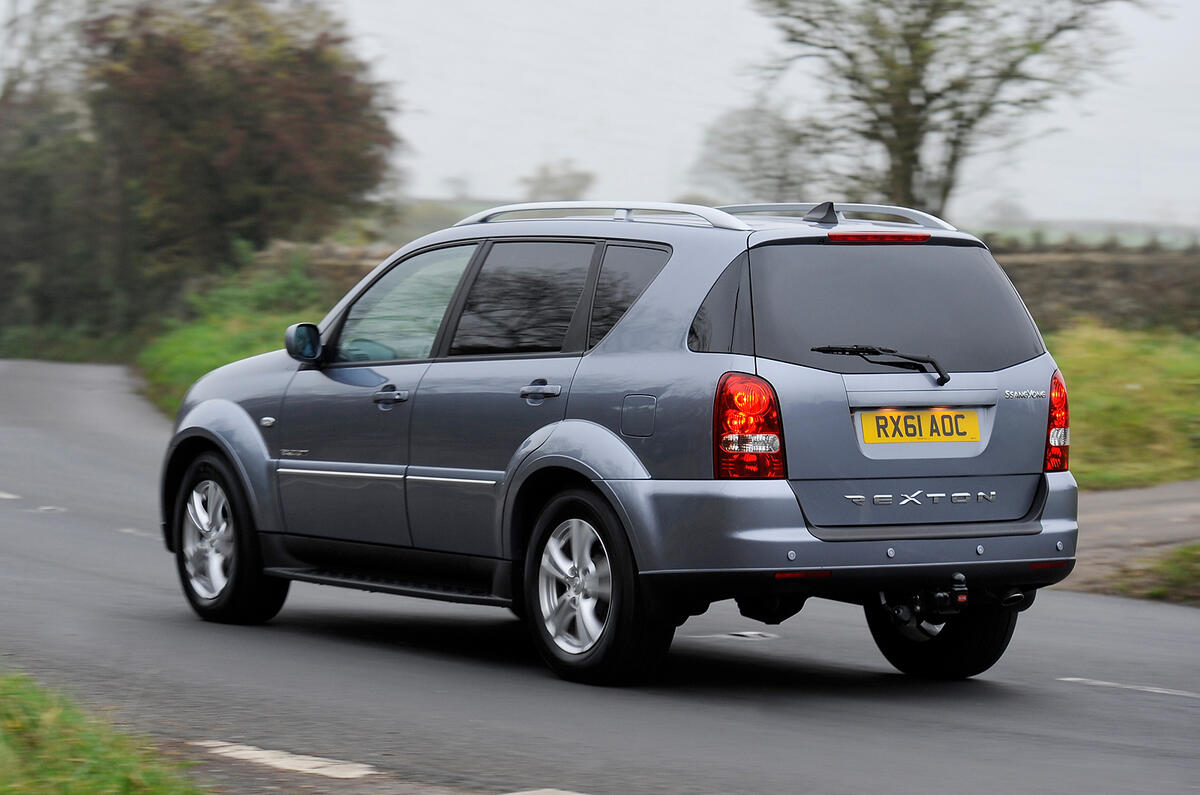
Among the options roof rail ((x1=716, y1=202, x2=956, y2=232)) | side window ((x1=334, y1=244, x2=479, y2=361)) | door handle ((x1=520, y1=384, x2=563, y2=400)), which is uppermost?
roof rail ((x1=716, y1=202, x2=956, y2=232))

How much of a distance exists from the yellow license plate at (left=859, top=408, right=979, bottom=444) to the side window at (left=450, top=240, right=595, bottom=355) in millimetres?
1316

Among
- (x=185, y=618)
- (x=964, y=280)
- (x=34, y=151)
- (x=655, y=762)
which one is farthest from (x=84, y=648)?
(x=34, y=151)

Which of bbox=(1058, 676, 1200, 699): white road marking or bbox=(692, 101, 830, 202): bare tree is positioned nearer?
bbox=(1058, 676, 1200, 699): white road marking

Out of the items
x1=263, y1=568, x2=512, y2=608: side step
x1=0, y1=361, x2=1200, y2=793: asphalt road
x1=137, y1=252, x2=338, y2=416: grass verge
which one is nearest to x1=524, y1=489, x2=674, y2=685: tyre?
x1=0, y1=361, x2=1200, y2=793: asphalt road

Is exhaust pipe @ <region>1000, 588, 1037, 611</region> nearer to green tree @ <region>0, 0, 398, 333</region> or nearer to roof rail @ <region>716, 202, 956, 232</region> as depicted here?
roof rail @ <region>716, 202, 956, 232</region>

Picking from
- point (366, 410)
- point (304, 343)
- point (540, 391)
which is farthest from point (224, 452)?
point (540, 391)

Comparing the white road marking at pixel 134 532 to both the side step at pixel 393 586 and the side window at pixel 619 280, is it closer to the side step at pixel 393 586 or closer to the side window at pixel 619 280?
the side step at pixel 393 586


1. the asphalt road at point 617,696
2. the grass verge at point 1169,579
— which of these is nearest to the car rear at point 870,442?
the asphalt road at point 617,696

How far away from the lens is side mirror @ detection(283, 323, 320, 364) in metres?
8.52

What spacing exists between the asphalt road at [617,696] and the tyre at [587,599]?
12 cm

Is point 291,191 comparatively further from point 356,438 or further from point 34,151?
point 356,438

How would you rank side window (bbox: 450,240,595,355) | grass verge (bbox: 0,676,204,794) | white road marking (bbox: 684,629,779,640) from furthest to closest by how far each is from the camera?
1. white road marking (bbox: 684,629,779,640)
2. side window (bbox: 450,240,595,355)
3. grass verge (bbox: 0,676,204,794)

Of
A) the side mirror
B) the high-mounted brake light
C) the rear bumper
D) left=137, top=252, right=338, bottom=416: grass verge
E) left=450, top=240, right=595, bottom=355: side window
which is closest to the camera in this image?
the rear bumper

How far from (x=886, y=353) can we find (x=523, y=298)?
160cm
